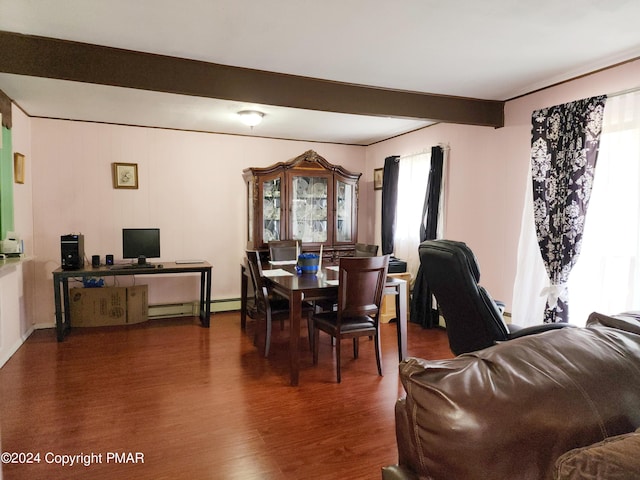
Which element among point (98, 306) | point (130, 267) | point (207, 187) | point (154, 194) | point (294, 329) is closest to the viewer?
point (294, 329)

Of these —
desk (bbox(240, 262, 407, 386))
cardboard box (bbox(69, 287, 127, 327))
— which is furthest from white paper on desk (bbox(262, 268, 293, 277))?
cardboard box (bbox(69, 287, 127, 327))

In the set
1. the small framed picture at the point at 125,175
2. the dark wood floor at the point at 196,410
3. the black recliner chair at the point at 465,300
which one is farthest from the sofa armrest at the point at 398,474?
the small framed picture at the point at 125,175

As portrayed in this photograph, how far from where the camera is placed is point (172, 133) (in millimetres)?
4977

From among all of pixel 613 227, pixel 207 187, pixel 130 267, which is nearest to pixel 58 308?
pixel 130 267

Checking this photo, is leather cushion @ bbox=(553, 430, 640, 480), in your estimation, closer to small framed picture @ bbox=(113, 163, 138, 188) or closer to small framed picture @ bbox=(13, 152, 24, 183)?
small framed picture @ bbox=(13, 152, 24, 183)

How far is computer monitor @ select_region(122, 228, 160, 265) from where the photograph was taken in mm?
4530

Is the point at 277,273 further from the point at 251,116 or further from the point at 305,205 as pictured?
the point at 305,205

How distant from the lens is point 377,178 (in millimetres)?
5777

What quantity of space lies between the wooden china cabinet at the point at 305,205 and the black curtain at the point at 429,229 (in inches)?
44.8

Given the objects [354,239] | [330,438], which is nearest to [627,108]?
[330,438]

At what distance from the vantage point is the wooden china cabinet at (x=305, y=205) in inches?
197

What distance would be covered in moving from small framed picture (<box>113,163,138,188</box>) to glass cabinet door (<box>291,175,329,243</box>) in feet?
6.10

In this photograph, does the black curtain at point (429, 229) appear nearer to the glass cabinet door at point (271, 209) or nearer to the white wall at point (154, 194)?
the glass cabinet door at point (271, 209)

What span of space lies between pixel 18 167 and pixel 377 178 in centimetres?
412
